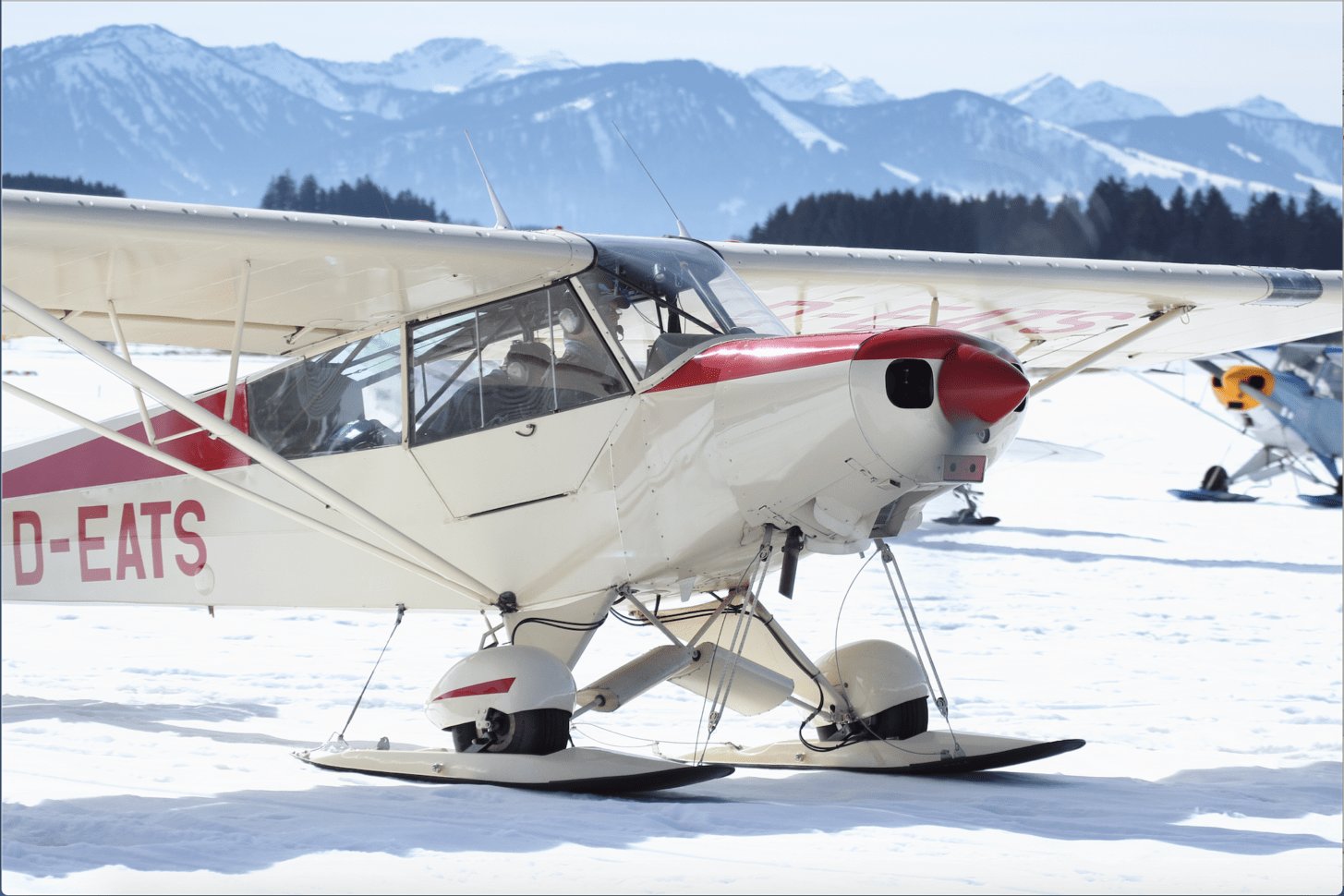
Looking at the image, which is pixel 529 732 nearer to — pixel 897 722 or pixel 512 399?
pixel 512 399

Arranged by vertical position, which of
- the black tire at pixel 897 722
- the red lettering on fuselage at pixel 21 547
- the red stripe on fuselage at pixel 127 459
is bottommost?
the black tire at pixel 897 722

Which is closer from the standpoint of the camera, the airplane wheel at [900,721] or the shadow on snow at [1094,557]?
the airplane wheel at [900,721]

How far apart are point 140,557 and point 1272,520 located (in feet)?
53.8

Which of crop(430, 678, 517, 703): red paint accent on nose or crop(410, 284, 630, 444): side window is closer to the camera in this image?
crop(430, 678, 517, 703): red paint accent on nose

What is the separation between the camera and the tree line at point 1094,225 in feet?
220

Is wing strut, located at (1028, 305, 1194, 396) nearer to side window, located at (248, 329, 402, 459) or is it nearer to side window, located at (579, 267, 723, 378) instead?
side window, located at (579, 267, 723, 378)

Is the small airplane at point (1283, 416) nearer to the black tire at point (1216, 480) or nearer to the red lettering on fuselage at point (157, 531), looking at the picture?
the black tire at point (1216, 480)

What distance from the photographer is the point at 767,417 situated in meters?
4.54

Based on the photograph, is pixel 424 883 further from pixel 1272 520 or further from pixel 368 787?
pixel 1272 520

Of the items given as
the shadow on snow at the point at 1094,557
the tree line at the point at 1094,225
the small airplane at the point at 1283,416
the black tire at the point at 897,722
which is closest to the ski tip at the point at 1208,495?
the small airplane at the point at 1283,416

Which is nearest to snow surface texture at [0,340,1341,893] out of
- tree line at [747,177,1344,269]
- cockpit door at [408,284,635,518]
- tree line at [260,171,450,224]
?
cockpit door at [408,284,635,518]

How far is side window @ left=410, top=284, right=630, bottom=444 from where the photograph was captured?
16.8ft

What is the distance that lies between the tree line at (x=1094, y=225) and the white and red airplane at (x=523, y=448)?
56.2 meters

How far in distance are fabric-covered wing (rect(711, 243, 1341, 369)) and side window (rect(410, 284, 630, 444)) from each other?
1290 mm
